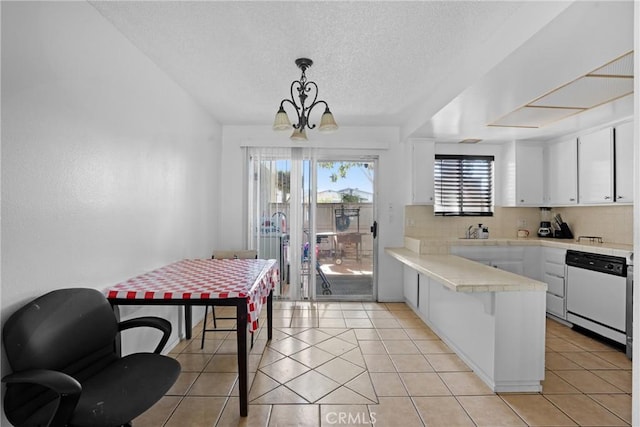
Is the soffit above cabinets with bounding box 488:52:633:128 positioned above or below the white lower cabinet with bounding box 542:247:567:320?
above

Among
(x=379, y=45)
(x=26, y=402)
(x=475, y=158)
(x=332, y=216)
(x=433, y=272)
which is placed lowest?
(x=26, y=402)

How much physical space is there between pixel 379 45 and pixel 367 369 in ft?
8.41

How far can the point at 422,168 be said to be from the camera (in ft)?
15.1

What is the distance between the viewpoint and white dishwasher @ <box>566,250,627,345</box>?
3.20 metres

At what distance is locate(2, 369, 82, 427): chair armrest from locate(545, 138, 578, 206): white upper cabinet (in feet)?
16.7

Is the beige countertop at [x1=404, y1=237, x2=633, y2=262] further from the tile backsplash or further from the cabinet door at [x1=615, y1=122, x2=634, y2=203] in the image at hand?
the cabinet door at [x1=615, y1=122, x2=634, y2=203]

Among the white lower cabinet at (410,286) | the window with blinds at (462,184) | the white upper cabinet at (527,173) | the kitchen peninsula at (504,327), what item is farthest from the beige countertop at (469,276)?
the white upper cabinet at (527,173)

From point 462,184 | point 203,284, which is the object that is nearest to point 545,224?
point 462,184

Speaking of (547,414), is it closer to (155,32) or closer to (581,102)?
(581,102)

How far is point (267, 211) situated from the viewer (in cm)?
482

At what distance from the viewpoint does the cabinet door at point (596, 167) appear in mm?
3709

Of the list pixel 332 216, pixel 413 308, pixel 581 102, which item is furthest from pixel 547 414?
pixel 332 216

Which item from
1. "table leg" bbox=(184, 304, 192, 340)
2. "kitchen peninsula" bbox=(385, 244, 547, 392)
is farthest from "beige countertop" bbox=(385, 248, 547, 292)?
"table leg" bbox=(184, 304, 192, 340)

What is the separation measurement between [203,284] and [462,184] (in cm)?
397
